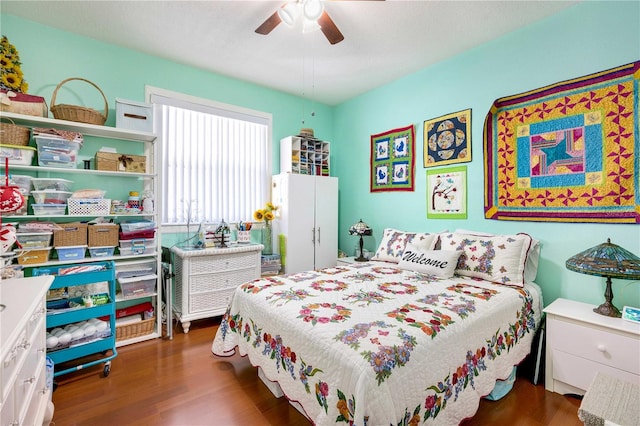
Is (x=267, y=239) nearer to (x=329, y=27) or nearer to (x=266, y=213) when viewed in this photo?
(x=266, y=213)

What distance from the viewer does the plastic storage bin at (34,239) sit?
2164 millimetres

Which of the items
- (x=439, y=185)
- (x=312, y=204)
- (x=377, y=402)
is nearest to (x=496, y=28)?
(x=439, y=185)

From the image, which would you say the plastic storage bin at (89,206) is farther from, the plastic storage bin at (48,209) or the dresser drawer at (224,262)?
the dresser drawer at (224,262)

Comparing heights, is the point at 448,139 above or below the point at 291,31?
below

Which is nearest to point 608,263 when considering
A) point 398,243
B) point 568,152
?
point 568,152

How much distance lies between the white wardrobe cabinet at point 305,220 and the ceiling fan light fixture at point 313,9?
1.79 metres

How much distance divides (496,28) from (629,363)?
2.57 metres

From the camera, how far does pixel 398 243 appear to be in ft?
9.87

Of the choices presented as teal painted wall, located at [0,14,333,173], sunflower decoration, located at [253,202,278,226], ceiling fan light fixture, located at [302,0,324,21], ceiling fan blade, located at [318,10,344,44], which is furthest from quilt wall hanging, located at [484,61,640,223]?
teal painted wall, located at [0,14,333,173]

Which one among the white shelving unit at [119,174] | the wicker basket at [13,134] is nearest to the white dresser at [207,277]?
the white shelving unit at [119,174]

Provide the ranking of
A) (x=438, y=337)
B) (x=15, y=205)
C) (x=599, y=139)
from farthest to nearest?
(x=599, y=139) → (x=15, y=205) → (x=438, y=337)

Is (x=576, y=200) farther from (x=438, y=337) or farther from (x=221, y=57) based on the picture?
(x=221, y=57)

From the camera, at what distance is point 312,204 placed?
3.71 metres

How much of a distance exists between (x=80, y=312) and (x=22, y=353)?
1.16 metres
